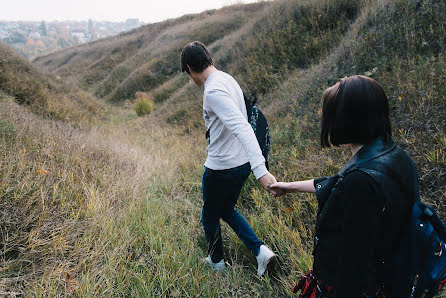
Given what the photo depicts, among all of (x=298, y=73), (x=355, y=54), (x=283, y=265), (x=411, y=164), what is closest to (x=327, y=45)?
(x=298, y=73)

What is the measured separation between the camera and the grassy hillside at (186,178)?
2.21 metres

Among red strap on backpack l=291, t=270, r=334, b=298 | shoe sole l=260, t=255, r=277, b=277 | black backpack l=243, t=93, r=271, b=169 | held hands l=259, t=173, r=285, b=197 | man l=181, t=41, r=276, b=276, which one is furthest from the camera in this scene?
shoe sole l=260, t=255, r=277, b=277

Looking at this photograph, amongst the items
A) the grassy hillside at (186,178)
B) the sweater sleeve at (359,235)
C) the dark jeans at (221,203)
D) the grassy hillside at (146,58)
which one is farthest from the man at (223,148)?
the grassy hillside at (146,58)

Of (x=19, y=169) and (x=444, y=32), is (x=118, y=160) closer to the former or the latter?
(x=19, y=169)

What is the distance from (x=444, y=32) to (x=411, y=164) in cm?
412

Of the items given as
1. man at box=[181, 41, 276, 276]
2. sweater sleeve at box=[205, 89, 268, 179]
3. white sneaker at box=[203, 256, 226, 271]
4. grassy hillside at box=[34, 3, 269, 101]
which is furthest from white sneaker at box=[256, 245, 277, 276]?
grassy hillside at box=[34, 3, 269, 101]

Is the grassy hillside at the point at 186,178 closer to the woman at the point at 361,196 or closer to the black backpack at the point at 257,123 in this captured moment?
the black backpack at the point at 257,123

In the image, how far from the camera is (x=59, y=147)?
3.93 meters

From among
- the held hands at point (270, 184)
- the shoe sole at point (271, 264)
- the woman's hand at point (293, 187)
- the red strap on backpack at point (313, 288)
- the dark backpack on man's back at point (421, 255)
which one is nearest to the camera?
the dark backpack on man's back at point (421, 255)

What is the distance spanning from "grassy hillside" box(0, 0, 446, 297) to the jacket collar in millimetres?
1298

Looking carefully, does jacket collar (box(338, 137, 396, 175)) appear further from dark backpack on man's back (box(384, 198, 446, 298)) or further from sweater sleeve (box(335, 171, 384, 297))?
dark backpack on man's back (box(384, 198, 446, 298))

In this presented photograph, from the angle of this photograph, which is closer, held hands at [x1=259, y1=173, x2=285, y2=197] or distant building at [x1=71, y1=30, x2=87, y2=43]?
held hands at [x1=259, y1=173, x2=285, y2=197]

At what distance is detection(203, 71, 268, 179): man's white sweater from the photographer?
1793 mm

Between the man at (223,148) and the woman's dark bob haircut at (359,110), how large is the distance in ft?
2.10
